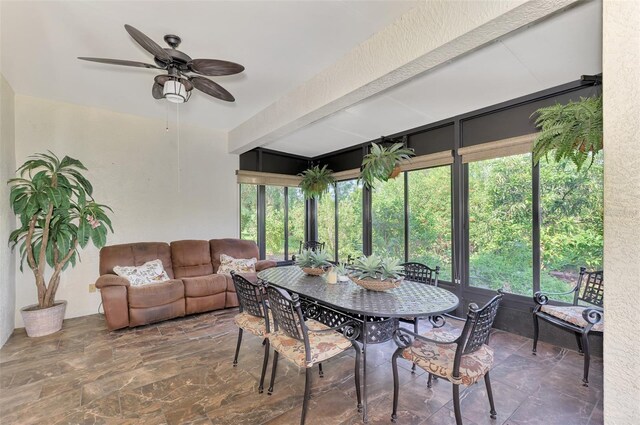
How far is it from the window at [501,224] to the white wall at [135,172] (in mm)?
4017

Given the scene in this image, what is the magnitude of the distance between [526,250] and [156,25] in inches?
170

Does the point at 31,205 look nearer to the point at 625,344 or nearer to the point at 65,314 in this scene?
the point at 65,314

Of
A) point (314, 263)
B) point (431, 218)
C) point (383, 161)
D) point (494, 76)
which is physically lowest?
point (314, 263)

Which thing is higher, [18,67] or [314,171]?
[18,67]

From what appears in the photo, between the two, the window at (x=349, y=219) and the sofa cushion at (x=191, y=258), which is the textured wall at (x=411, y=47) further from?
the sofa cushion at (x=191, y=258)

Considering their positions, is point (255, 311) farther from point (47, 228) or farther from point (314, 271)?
point (47, 228)

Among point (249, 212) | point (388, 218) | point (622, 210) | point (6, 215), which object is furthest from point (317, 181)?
point (622, 210)

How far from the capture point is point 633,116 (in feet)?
3.61

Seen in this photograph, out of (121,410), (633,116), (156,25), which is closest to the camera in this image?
(633,116)

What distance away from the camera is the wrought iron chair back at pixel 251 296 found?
7.47 ft

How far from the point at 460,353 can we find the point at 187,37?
3.11 meters

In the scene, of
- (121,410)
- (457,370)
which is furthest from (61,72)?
(457,370)

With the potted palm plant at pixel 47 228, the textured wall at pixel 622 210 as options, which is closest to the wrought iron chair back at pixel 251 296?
the textured wall at pixel 622 210

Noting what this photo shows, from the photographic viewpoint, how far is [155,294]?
3.51 metres
